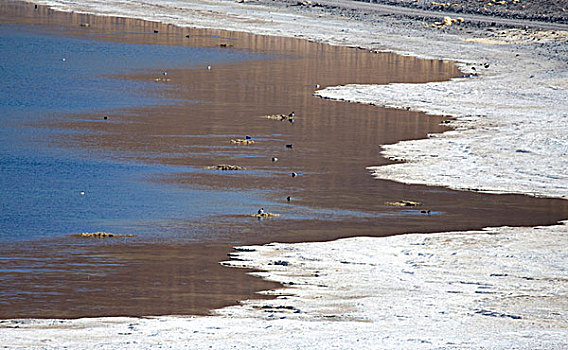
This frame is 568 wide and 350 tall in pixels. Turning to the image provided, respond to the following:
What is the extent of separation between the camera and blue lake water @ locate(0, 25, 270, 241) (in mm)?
15977

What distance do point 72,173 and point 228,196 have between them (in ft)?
10.8

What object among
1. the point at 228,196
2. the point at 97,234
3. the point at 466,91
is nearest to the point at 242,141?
the point at 228,196

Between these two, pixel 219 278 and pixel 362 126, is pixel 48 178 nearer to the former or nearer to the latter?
pixel 219 278

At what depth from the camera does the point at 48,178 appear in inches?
743

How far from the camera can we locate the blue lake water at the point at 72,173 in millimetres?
15977

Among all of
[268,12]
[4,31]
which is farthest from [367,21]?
[4,31]

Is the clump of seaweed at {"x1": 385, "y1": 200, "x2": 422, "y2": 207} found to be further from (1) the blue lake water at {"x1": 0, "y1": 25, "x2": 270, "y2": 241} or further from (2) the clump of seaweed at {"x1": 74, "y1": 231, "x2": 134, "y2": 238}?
(2) the clump of seaweed at {"x1": 74, "y1": 231, "x2": 134, "y2": 238}

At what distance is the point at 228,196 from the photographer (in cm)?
1786

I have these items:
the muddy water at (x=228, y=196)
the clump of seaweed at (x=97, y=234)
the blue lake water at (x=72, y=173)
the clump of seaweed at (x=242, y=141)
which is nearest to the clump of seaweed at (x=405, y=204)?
the muddy water at (x=228, y=196)

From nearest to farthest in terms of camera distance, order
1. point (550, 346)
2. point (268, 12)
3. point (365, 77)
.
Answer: point (550, 346) < point (365, 77) < point (268, 12)

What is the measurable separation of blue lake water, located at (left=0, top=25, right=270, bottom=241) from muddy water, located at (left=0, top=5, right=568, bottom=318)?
32 cm

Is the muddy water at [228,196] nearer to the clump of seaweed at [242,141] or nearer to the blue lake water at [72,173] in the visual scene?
the clump of seaweed at [242,141]

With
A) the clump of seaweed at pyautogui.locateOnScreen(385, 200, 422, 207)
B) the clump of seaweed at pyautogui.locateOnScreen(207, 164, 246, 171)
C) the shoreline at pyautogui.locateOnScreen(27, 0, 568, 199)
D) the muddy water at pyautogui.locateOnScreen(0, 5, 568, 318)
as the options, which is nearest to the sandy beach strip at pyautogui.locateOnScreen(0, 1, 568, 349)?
the shoreline at pyautogui.locateOnScreen(27, 0, 568, 199)

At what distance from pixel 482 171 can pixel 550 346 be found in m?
10.9
